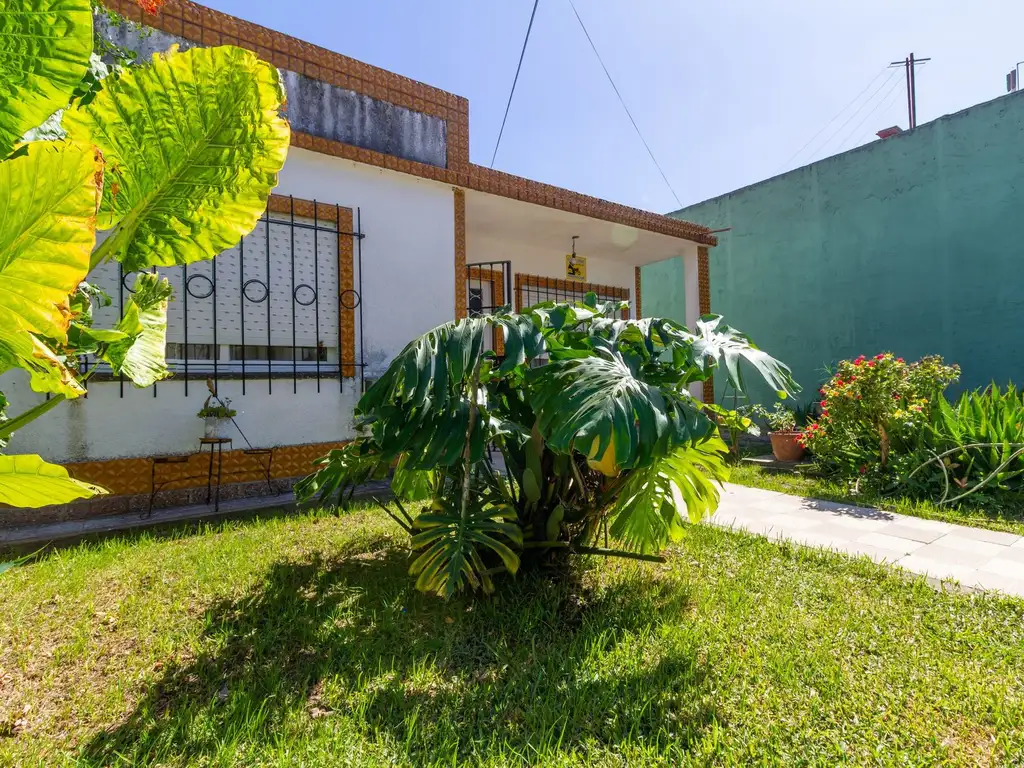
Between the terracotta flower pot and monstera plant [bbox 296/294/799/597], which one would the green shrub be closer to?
the terracotta flower pot

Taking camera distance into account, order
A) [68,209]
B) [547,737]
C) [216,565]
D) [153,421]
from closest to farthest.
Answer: [68,209], [547,737], [216,565], [153,421]

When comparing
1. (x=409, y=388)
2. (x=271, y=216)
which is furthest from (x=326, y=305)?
(x=409, y=388)

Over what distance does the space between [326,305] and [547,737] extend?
14.8ft

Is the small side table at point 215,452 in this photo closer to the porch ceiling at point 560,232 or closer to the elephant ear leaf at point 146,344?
the elephant ear leaf at point 146,344

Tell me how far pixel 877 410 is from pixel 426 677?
4.85m

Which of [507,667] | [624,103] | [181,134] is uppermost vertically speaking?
[624,103]

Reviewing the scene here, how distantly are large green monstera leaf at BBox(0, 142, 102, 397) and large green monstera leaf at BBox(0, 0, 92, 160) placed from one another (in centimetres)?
22

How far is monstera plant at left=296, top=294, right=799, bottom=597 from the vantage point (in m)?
1.91

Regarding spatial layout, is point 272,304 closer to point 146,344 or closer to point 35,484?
point 146,344

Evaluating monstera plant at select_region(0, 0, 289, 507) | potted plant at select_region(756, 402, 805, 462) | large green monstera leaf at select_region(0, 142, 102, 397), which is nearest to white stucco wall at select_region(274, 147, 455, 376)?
monstera plant at select_region(0, 0, 289, 507)

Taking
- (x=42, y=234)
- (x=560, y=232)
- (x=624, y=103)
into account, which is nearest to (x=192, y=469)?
(x=42, y=234)

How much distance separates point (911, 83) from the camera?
13734mm

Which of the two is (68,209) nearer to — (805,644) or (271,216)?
(805,644)

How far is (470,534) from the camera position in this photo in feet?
→ 7.71
